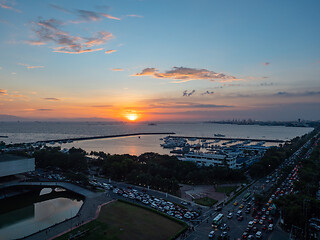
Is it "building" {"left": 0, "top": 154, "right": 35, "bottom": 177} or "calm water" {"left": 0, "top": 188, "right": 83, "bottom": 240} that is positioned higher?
"building" {"left": 0, "top": 154, "right": 35, "bottom": 177}

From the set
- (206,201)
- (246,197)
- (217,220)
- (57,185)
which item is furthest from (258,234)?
(57,185)

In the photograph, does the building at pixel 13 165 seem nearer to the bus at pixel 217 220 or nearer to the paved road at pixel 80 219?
the paved road at pixel 80 219

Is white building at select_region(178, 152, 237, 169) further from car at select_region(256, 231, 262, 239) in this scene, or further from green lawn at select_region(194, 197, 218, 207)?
car at select_region(256, 231, 262, 239)

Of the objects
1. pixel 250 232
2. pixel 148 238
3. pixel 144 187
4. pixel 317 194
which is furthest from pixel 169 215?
pixel 317 194

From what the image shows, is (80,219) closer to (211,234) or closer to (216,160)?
(211,234)

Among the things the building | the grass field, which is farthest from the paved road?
the building

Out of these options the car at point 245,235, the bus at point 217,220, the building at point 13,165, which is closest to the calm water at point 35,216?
the building at point 13,165

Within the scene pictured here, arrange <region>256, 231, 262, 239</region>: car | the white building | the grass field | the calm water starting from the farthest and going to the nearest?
Answer: the white building
the calm water
the grass field
<region>256, 231, 262, 239</region>: car
